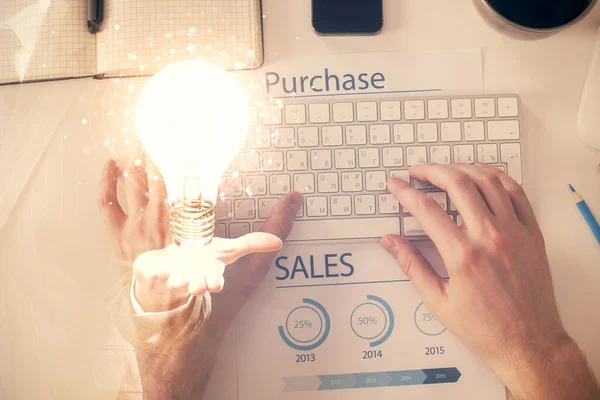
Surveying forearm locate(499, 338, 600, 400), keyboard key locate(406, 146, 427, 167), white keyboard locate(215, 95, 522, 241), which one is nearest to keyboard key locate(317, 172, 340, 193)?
white keyboard locate(215, 95, 522, 241)

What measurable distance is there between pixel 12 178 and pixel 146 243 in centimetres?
22

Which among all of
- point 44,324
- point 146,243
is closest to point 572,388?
point 146,243

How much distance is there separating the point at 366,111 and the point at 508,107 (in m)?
0.19

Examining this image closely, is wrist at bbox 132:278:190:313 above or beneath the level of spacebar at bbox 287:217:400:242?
beneath

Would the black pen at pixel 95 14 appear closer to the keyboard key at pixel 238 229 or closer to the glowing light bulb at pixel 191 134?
the glowing light bulb at pixel 191 134

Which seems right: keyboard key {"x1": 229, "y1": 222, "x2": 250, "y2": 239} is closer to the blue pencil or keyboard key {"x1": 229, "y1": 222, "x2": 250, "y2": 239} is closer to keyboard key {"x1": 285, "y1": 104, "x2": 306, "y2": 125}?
keyboard key {"x1": 285, "y1": 104, "x2": 306, "y2": 125}

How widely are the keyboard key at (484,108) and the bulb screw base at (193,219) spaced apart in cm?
38

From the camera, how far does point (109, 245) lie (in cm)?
59

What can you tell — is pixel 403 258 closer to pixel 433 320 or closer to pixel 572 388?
pixel 433 320

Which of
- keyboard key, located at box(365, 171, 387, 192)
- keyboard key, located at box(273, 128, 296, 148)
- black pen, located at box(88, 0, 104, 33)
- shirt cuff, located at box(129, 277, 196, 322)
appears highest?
black pen, located at box(88, 0, 104, 33)

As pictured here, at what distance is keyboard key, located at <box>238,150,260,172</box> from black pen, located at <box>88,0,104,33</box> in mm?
256

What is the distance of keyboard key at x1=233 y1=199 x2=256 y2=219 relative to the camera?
0.58 meters

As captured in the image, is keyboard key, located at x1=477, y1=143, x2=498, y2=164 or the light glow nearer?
the light glow

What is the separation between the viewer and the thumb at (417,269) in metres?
0.57
